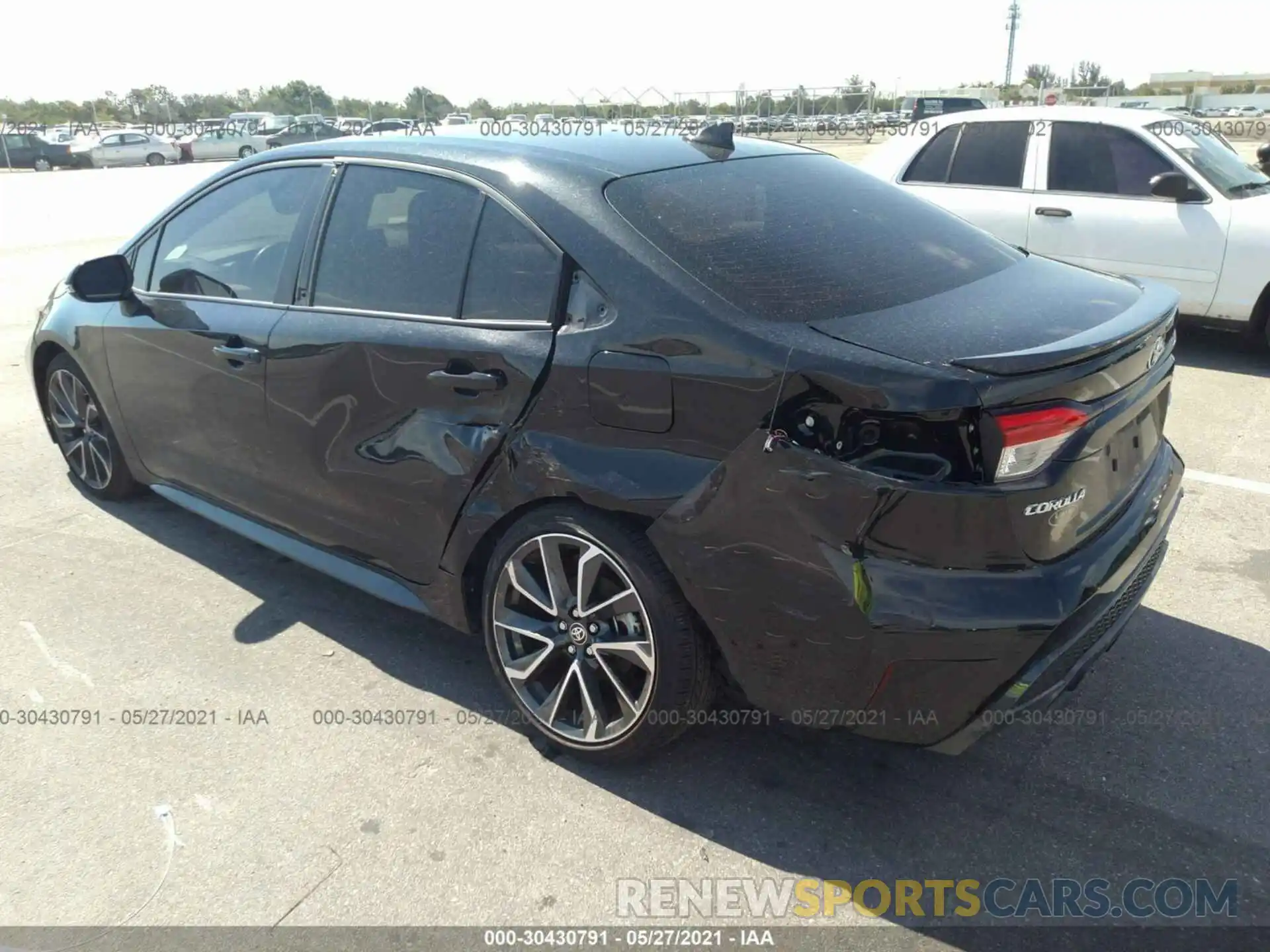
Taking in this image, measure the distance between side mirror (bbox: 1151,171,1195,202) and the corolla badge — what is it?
5.24 meters

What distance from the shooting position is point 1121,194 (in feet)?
22.3

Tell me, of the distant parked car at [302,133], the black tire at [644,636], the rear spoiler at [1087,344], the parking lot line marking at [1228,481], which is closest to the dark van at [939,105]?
the distant parked car at [302,133]

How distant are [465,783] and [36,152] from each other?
4048cm

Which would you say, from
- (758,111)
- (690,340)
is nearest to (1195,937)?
(690,340)

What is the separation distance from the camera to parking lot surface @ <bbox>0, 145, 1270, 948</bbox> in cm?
245

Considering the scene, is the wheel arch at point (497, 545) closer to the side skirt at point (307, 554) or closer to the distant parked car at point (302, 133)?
the side skirt at point (307, 554)

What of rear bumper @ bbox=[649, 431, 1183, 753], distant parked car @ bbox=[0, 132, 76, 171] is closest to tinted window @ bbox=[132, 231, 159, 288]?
rear bumper @ bbox=[649, 431, 1183, 753]

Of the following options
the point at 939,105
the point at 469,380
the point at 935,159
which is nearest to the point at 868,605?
the point at 469,380

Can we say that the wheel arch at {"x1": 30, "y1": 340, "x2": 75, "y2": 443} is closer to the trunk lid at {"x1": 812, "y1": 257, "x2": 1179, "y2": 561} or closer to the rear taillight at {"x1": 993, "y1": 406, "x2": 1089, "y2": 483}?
the trunk lid at {"x1": 812, "y1": 257, "x2": 1179, "y2": 561}

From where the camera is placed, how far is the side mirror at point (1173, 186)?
6.49 metres

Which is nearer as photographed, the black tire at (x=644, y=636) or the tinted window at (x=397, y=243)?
the black tire at (x=644, y=636)

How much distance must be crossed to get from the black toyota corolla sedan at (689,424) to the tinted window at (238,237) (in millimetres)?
24

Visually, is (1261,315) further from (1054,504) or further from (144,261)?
(144,261)

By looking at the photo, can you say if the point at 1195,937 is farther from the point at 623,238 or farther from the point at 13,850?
A: the point at 13,850
